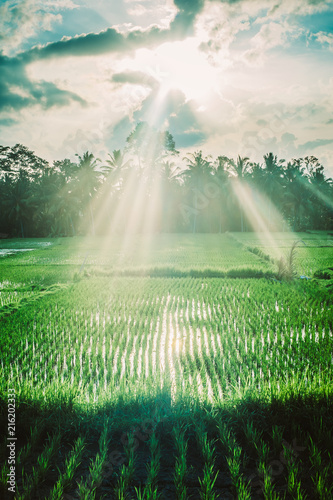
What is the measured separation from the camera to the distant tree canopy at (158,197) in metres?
27.2

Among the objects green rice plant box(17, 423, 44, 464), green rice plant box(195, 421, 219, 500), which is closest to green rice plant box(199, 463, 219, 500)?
green rice plant box(195, 421, 219, 500)

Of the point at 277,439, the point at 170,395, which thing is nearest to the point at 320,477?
the point at 277,439

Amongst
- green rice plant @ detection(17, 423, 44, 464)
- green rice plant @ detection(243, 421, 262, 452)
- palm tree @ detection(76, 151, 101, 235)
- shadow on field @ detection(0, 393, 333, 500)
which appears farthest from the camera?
palm tree @ detection(76, 151, 101, 235)

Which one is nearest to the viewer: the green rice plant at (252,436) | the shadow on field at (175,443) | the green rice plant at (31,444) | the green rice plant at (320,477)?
the green rice plant at (320,477)

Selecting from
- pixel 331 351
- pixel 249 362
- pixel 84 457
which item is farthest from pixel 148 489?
pixel 331 351

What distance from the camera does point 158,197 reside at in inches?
1096

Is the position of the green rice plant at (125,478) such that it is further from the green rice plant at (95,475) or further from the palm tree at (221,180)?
the palm tree at (221,180)

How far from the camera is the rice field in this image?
6.66ft

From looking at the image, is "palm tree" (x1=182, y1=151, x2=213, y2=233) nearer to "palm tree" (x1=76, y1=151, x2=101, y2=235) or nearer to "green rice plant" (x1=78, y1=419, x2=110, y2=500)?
"palm tree" (x1=76, y1=151, x2=101, y2=235)

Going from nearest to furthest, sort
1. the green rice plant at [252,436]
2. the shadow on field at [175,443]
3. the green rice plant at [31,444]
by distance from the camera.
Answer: the shadow on field at [175,443] → the green rice plant at [31,444] → the green rice plant at [252,436]

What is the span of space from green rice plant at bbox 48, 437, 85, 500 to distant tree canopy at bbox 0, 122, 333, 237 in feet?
82.8

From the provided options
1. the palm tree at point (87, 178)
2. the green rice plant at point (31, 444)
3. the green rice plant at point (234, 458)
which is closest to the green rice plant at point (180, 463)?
the green rice plant at point (234, 458)

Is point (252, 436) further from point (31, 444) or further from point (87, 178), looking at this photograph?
point (87, 178)

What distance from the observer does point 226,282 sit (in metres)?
8.61
